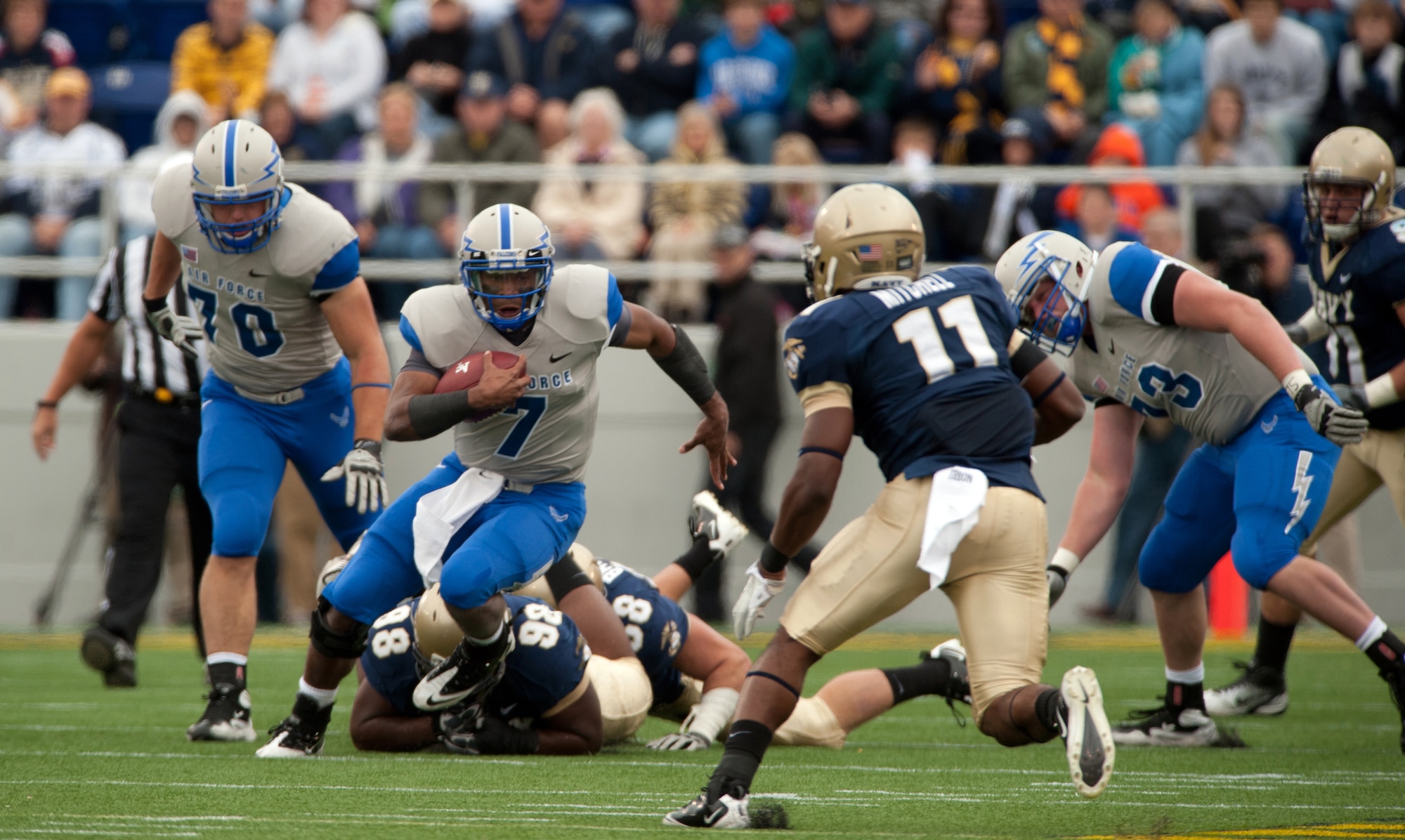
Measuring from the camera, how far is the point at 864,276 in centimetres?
432

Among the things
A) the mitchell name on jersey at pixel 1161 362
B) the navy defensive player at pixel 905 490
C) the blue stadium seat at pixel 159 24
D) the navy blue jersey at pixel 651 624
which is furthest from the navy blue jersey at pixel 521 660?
the blue stadium seat at pixel 159 24

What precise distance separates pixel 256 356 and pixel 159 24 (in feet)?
29.9

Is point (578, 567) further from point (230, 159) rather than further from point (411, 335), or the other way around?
point (230, 159)

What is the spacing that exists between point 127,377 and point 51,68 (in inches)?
235

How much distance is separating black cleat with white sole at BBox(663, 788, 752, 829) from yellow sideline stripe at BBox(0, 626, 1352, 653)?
5.25 metres

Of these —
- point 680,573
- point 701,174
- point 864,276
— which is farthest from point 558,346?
point 701,174

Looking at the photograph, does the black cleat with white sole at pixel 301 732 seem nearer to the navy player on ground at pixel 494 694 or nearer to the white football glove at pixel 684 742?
the navy player on ground at pixel 494 694

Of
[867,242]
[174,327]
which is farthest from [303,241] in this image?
[867,242]

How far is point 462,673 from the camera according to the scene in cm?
478

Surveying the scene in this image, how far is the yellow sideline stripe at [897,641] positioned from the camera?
9500 mm

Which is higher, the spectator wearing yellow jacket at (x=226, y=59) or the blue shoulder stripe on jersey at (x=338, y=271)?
the spectator wearing yellow jacket at (x=226, y=59)

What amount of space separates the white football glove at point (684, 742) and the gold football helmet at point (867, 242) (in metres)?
1.77

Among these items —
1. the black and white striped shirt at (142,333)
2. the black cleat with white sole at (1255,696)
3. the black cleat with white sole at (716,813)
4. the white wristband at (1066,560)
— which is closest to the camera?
the black cleat with white sole at (716,813)

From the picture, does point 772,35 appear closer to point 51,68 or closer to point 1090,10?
point 1090,10
